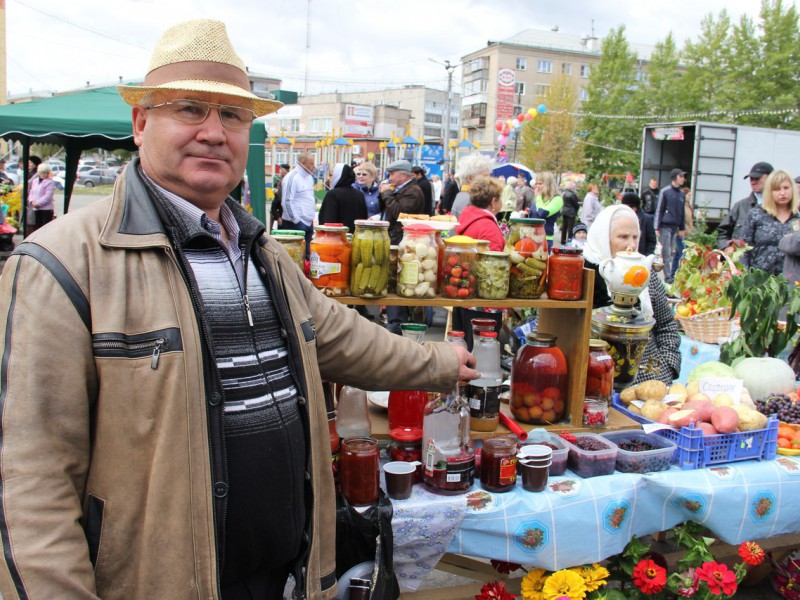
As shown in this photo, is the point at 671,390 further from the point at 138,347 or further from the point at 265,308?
the point at 138,347

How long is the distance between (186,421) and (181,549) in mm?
258

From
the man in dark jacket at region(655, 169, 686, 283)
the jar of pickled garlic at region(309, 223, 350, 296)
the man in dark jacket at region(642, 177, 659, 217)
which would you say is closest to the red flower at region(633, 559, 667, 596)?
the jar of pickled garlic at region(309, 223, 350, 296)

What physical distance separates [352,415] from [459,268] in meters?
0.66

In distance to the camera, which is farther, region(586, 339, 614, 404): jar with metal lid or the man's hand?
region(586, 339, 614, 404): jar with metal lid

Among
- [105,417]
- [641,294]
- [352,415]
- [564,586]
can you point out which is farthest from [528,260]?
[105,417]

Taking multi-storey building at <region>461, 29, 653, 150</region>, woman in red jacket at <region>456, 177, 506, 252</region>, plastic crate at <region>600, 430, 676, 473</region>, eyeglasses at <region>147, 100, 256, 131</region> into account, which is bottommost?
plastic crate at <region>600, 430, 676, 473</region>

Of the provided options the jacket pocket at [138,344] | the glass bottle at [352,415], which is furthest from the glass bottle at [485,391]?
the jacket pocket at [138,344]

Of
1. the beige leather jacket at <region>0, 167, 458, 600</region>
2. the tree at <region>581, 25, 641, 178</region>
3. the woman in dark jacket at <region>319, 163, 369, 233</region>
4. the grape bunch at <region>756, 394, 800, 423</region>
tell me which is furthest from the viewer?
the tree at <region>581, 25, 641, 178</region>

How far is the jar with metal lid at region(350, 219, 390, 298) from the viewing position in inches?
90.7

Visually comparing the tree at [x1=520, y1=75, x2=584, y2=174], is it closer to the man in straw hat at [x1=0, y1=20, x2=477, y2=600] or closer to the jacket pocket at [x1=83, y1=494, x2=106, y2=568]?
the man in straw hat at [x1=0, y1=20, x2=477, y2=600]

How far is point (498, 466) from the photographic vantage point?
87.7 inches

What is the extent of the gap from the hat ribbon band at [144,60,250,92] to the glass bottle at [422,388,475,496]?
47.9 inches

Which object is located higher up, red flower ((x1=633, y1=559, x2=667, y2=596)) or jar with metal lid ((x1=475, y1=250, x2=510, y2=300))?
jar with metal lid ((x1=475, y1=250, x2=510, y2=300))

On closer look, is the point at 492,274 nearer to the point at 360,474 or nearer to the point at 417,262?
the point at 417,262
